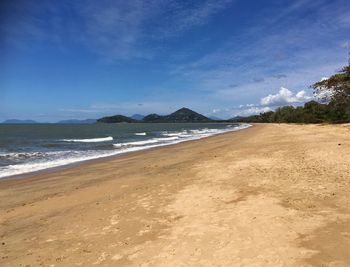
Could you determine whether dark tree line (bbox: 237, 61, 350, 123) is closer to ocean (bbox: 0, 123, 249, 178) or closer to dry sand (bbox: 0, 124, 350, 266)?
ocean (bbox: 0, 123, 249, 178)

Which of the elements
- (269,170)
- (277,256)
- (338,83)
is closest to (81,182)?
(269,170)

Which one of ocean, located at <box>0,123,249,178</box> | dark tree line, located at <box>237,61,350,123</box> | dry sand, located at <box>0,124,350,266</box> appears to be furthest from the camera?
dark tree line, located at <box>237,61,350,123</box>

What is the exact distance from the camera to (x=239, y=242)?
5.43m

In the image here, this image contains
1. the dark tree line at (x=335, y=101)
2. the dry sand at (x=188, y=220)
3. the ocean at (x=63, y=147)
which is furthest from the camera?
the dark tree line at (x=335, y=101)

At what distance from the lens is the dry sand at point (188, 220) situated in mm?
5102

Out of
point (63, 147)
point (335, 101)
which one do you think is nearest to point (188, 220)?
point (63, 147)

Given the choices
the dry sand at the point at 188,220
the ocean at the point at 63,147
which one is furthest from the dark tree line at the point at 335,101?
the dry sand at the point at 188,220

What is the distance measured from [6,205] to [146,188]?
400cm

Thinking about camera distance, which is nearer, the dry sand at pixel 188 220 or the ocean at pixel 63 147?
the dry sand at pixel 188 220

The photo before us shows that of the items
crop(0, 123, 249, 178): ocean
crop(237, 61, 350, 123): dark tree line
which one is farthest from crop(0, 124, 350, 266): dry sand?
crop(237, 61, 350, 123): dark tree line

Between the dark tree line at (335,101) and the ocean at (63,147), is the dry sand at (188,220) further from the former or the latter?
the dark tree line at (335,101)

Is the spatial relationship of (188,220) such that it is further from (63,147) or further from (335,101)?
(335,101)

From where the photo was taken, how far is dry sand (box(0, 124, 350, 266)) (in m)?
5.10

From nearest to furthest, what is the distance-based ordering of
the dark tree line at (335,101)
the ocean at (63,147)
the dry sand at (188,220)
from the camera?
the dry sand at (188,220), the ocean at (63,147), the dark tree line at (335,101)
